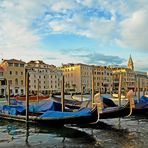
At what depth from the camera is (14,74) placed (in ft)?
177

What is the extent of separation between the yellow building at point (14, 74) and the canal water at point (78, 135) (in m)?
39.0

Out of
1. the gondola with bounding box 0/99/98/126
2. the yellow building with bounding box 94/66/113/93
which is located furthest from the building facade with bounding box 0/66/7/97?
the gondola with bounding box 0/99/98/126

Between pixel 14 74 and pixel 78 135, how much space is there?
43682mm

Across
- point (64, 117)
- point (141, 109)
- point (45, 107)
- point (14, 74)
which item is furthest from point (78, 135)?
point (14, 74)

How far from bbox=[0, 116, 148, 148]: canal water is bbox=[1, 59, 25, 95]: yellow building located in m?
39.0

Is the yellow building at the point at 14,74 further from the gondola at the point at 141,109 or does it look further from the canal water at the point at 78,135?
the canal water at the point at 78,135

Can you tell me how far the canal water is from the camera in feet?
32.4

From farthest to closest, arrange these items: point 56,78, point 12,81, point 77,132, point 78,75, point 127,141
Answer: point 78,75 < point 56,78 < point 12,81 < point 77,132 < point 127,141

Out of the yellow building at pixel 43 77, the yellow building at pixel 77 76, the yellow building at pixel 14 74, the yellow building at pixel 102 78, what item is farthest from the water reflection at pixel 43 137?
the yellow building at pixel 102 78

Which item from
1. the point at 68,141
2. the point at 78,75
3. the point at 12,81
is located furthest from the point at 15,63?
the point at 68,141

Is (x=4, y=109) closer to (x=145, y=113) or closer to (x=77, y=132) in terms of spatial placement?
(x=77, y=132)

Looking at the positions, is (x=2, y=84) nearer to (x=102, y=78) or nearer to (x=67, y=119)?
(x=102, y=78)

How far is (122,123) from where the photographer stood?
47.8 ft

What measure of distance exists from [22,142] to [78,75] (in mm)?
63606
